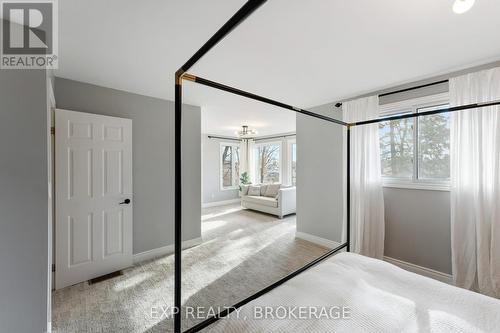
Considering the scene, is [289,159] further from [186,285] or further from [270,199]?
[186,285]

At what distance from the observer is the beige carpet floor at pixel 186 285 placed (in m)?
1.87

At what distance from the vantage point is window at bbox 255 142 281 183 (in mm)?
7387

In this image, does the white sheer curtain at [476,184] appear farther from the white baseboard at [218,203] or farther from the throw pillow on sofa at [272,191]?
the white baseboard at [218,203]

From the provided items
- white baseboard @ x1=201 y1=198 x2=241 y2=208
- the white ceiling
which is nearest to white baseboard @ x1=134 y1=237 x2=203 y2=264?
the white ceiling

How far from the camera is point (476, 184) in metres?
2.16

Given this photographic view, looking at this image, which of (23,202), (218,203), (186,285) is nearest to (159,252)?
(186,285)

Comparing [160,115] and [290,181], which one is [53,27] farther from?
[290,181]

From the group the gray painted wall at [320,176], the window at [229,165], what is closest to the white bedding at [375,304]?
the gray painted wall at [320,176]

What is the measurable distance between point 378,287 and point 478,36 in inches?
86.3

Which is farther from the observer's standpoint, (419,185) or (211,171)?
(211,171)

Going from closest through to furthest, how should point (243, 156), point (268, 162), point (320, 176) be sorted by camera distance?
point (320, 176) → point (268, 162) → point (243, 156)

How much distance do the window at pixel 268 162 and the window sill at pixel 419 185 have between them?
450cm

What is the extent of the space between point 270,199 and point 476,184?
406cm

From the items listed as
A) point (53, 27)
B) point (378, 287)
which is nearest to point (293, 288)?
point (378, 287)
